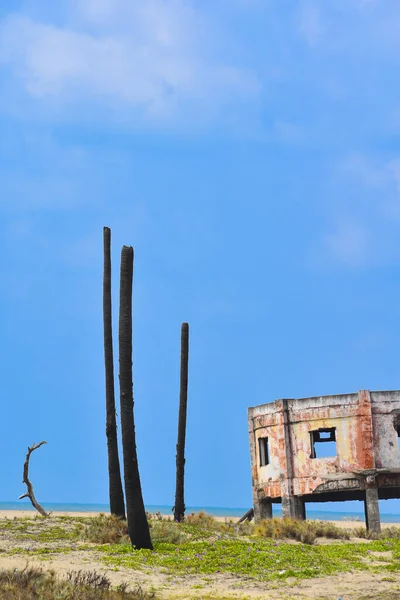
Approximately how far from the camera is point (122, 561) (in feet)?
64.1

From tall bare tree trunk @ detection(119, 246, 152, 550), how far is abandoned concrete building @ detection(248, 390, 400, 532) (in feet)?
36.6

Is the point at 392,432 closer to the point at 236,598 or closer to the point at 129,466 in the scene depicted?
the point at 129,466

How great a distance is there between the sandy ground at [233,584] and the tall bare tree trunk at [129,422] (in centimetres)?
249

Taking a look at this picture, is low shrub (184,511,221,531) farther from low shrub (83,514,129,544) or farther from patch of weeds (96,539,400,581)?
patch of weeds (96,539,400,581)

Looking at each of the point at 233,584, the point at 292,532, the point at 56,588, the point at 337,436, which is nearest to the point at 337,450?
the point at 337,436

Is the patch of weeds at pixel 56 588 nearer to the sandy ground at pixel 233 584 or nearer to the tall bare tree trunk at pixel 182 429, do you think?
the sandy ground at pixel 233 584

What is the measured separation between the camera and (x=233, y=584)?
17484 millimetres

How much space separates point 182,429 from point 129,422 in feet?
30.2

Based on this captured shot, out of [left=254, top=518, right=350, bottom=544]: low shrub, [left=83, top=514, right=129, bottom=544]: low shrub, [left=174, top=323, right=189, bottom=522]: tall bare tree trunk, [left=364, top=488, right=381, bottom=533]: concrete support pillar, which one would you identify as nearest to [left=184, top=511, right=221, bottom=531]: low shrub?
[left=174, top=323, right=189, bottom=522]: tall bare tree trunk

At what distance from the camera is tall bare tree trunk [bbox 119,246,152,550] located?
2191 cm

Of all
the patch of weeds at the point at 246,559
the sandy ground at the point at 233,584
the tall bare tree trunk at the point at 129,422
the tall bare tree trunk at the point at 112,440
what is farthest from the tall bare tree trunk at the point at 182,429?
the sandy ground at the point at 233,584

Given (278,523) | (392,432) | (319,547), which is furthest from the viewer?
(392,432)

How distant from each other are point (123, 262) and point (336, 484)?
13012 mm

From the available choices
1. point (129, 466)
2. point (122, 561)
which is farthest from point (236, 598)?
point (129, 466)
